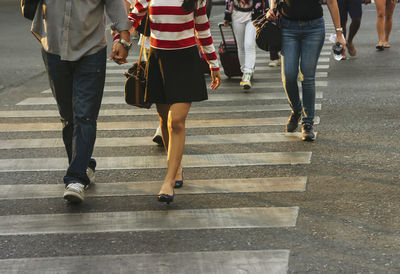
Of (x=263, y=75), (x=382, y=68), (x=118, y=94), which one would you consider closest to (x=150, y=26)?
(x=118, y=94)

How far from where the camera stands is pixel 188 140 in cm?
748

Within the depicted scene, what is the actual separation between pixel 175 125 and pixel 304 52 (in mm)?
2303

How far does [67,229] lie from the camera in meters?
4.92

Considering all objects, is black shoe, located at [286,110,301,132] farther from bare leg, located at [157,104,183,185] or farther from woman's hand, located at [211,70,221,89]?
woman's hand, located at [211,70,221,89]

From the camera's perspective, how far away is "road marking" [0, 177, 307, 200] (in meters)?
5.71

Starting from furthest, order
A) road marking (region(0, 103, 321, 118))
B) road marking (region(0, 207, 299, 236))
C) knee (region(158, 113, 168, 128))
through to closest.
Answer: road marking (region(0, 103, 321, 118)) → knee (region(158, 113, 168, 128)) → road marking (region(0, 207, 299, 236))

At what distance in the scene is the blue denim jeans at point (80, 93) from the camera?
213 inches

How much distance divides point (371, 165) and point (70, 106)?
2512 millimetres

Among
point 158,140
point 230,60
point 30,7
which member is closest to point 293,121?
point 158,140

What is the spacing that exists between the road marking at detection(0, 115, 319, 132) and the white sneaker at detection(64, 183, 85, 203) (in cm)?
269

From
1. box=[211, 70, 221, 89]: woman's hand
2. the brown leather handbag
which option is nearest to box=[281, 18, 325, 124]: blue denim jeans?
box=[211, 70, 221, 89]: woman's hand

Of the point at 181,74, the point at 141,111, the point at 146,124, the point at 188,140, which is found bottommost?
the point at 141,111

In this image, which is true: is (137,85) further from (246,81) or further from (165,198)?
(246,81)

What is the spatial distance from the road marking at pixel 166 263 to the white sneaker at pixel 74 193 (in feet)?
3.20
